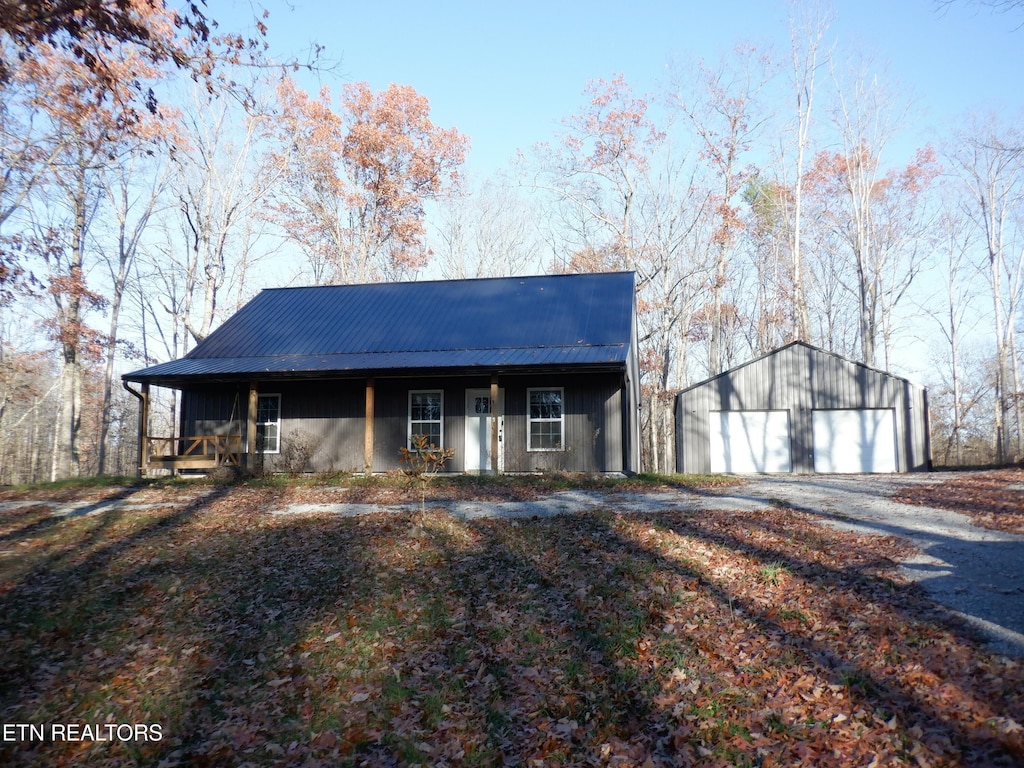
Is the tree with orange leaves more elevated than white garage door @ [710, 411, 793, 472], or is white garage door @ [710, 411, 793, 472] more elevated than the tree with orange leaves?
the tree with orange leaves

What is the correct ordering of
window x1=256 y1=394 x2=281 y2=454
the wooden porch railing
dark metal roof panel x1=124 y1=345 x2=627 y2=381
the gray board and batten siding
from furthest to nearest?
window x1=256 y1=394 x2=281 y2=454 → the gray board and batten siding → the wooden porch railing → dark metal roof panel x1=124 y1=345 x2=627 y2=381

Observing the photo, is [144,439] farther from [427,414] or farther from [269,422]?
[427,414]

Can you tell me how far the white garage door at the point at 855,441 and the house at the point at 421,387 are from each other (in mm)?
5009

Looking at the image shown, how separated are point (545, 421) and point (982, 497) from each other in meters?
8.82

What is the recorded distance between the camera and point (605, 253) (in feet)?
103

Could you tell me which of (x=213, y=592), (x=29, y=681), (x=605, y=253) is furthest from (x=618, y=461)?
(x=605, y=253)

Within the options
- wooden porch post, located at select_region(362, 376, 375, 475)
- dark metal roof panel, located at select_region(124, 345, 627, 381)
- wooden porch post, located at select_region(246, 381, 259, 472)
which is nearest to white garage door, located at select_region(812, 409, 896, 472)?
dark metal roof panel, located at select_region(124, 345, 627, 381)

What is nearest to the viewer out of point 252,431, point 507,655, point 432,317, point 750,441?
point 507,655

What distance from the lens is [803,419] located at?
1939 cm

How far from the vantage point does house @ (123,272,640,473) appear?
1631 cm

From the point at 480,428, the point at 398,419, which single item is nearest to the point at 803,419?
the point at 480,428

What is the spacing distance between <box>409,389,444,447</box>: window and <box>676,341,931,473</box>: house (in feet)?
23.5

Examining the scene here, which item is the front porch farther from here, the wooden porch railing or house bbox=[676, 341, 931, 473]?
house bbox=[676, 341, 931, 473]

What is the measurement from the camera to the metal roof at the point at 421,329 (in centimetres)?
1623
